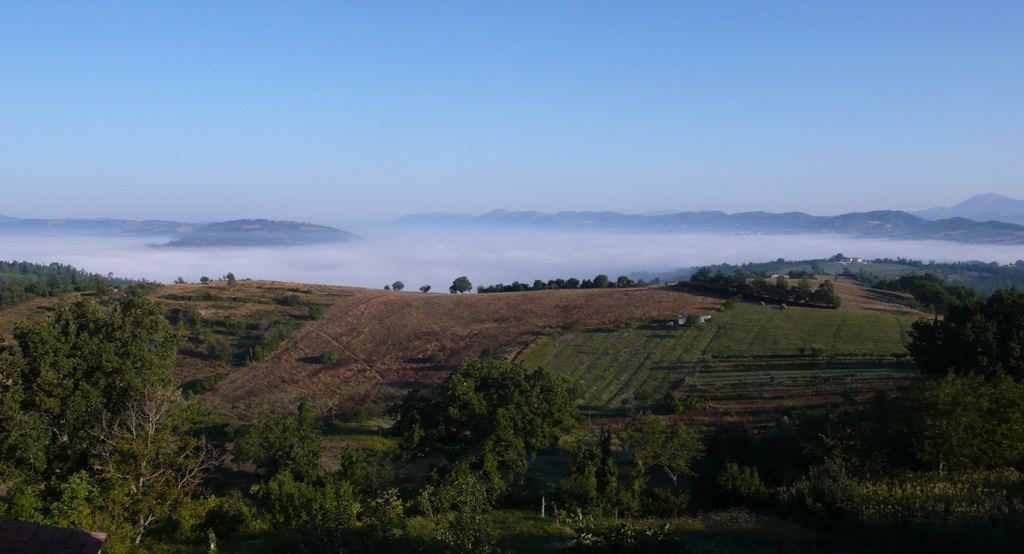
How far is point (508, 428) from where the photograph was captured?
22000mm

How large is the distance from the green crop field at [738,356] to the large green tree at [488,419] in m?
10.6

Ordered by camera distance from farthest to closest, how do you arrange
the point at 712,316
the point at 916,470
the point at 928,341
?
the point at 712,316
the point at 928,341
the point at 916,470

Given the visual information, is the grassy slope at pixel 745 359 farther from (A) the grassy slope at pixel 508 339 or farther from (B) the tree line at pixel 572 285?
(B) the tree line at pixel 572 285

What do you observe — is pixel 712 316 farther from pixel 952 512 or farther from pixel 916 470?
pixel 952 512

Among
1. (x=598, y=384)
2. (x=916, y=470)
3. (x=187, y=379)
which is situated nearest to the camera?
(x=916, y=470)

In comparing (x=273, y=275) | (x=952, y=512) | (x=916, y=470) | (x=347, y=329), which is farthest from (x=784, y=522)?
(x=273, y=275)

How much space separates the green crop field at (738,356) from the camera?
122 feet

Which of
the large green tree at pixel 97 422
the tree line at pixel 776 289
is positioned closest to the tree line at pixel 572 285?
the tree line at pixel 776 289

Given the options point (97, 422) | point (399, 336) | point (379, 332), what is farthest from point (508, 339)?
point (97, 422)

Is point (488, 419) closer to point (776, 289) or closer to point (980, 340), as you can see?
point (980, 340)

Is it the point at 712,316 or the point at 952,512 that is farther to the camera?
the point at 712,316

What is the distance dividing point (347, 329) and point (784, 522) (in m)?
47.8

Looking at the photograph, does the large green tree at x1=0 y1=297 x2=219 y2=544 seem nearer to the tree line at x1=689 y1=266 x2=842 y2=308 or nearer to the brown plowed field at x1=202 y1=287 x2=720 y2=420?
the brown plowed field at x1=202 y1=287 x2=720 y2=420

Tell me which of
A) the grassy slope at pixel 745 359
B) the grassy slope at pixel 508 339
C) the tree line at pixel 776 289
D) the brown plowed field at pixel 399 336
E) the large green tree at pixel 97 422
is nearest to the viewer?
the large green tree at pixel 97 422
